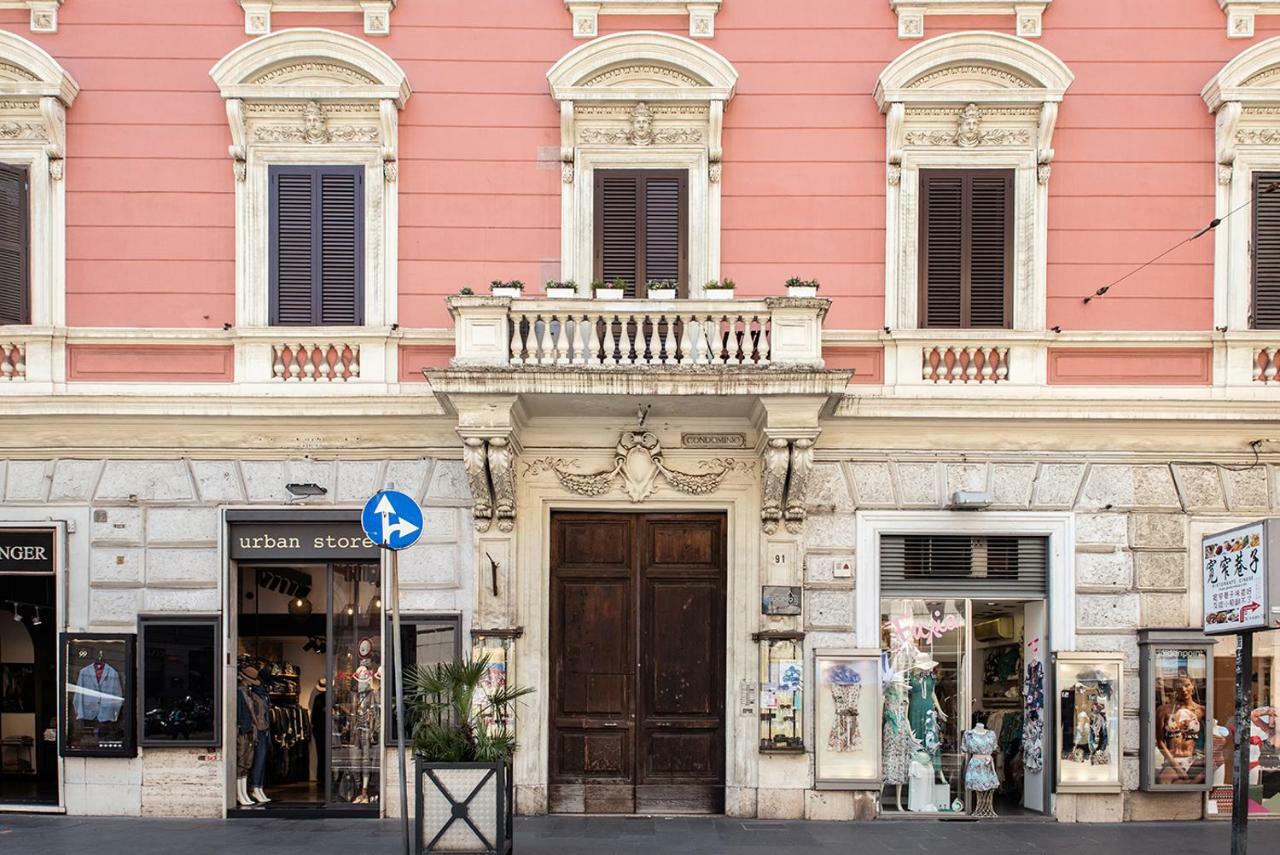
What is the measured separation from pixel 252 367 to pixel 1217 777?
11514mm

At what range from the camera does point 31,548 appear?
1315 centimetres

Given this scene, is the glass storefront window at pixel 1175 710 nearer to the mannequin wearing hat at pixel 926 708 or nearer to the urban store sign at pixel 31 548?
the mannequin wearing hat at pixel 926 708

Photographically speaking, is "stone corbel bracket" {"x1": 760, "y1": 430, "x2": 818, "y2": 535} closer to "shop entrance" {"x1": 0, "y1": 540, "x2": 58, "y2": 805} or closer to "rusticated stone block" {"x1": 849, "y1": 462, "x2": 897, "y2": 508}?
"rusticated stone block" {"x1": 849, "y1": 462, "x2": 897, "y2": 508}

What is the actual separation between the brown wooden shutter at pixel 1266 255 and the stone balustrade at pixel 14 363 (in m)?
13.8

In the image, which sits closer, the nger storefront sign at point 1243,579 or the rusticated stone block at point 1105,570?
the nger storefront sign at point 1243,579

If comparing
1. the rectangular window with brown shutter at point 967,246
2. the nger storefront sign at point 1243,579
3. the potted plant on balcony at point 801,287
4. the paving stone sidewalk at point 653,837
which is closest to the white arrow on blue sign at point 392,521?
the paving stone sidewalk at point 653,837

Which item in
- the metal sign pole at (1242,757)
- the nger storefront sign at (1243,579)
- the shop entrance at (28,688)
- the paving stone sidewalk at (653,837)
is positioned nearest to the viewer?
the nger storefront sign at (1243,579)

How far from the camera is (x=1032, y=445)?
13039 mm

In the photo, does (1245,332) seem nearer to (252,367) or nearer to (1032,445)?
(1032,445)

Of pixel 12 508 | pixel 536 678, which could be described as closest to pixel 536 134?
pixel 536 678

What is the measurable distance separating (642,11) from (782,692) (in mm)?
7792

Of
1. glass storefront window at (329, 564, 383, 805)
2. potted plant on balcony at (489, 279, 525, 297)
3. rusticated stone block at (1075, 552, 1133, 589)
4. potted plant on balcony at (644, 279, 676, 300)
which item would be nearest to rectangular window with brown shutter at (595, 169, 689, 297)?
potted plant on balcony at (644, 279, 676, 300)

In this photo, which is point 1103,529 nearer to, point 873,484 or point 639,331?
point 873,484

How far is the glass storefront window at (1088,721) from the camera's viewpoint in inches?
496
